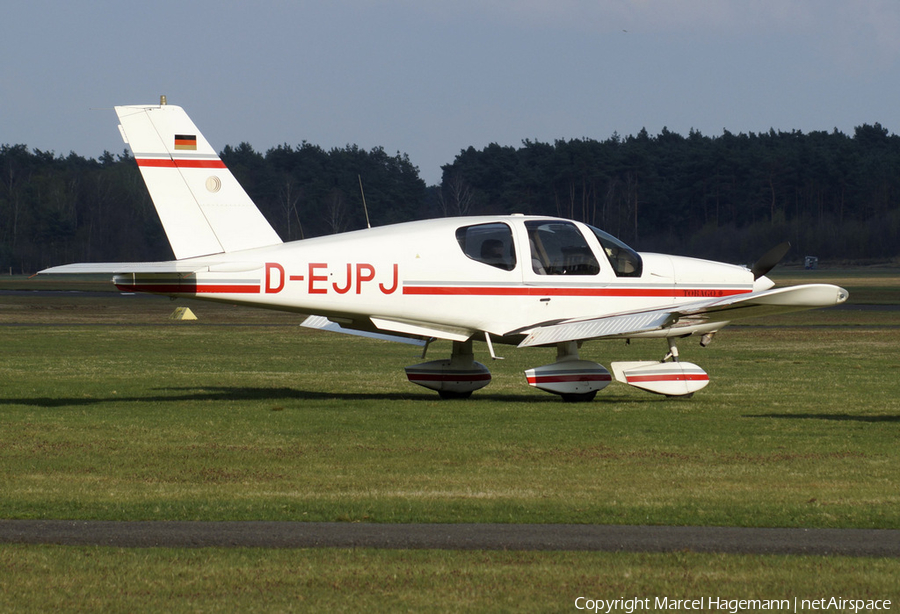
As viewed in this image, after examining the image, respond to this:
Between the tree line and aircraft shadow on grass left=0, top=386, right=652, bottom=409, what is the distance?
96.8m

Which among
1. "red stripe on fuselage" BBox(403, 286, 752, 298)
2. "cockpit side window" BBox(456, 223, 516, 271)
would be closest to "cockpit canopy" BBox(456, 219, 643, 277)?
"cockpit side window" BBox(456, 223, 516, 271)

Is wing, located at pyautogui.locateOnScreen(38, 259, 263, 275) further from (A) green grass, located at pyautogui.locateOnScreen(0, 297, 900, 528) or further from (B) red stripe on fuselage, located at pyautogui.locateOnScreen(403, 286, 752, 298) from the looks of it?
(B) red stripe on fuselage, located at pyautogui.locateOnScreen(403, 286, 752, 298)

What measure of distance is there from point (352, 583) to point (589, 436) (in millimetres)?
6325

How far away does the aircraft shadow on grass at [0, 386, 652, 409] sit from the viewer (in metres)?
15.5

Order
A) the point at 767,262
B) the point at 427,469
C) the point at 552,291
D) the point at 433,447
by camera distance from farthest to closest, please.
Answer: the point at 767,262 → the point at 552,291 → the point at 433,447 → the point at 427,469

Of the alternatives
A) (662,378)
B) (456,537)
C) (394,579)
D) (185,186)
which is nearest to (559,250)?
(662,378)

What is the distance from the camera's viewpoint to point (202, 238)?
15023mm

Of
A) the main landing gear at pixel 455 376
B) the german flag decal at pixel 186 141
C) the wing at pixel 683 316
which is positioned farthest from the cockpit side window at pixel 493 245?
the german flag decal at pixel 186 141

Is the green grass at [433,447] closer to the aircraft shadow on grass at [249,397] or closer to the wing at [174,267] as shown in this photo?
the aircraft shadow on grass at [249,397]

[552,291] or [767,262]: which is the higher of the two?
[767,262]

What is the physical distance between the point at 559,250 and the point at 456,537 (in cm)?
869

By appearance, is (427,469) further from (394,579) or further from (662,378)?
(662,378)

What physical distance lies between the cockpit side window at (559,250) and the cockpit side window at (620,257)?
0.87 feet

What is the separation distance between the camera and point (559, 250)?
15.5 meters
